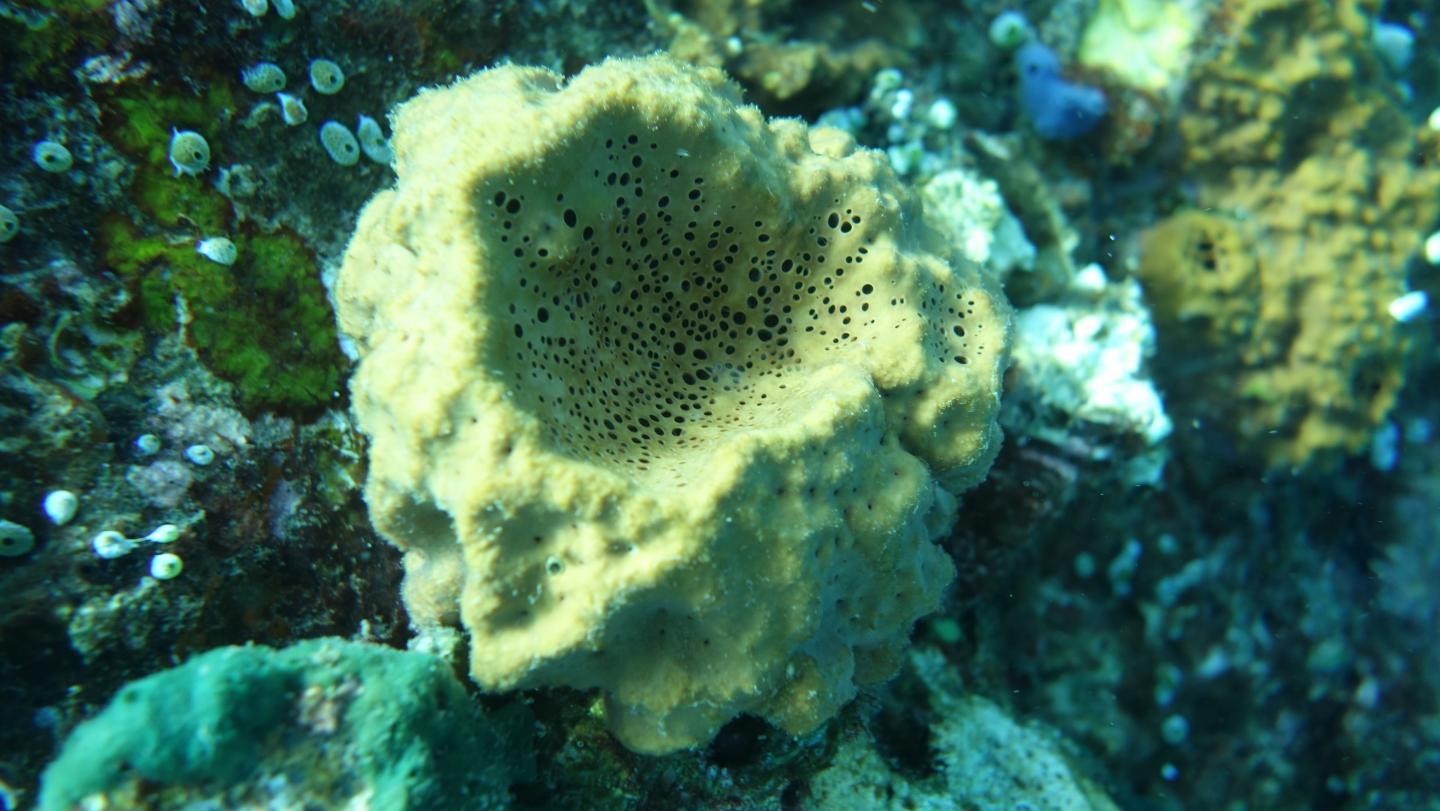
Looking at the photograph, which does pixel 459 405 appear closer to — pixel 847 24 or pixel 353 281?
pixel 353 281

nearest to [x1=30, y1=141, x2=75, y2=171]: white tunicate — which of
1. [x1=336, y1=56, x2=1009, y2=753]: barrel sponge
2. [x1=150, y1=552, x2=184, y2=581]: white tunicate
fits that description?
[x1=336, y1=56, x2=1009, y2=753]: barrel sponge

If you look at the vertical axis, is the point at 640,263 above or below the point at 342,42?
below

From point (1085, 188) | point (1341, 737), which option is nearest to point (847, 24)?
point (1085, 188)

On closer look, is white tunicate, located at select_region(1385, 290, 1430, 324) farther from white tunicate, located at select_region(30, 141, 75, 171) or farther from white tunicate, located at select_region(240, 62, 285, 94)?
white tunicate, located at select_region(30, 141, 75, 171)

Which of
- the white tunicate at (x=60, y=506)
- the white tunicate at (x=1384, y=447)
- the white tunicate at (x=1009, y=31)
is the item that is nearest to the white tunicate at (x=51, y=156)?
the white tunicate at (x=60, y=506)

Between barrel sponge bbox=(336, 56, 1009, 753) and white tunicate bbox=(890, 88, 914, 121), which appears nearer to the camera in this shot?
barrel sponge bbox=(336, 56, 1009, 753)

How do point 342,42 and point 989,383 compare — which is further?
point 342,42

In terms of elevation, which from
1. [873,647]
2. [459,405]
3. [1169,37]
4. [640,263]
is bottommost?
[873,647]
